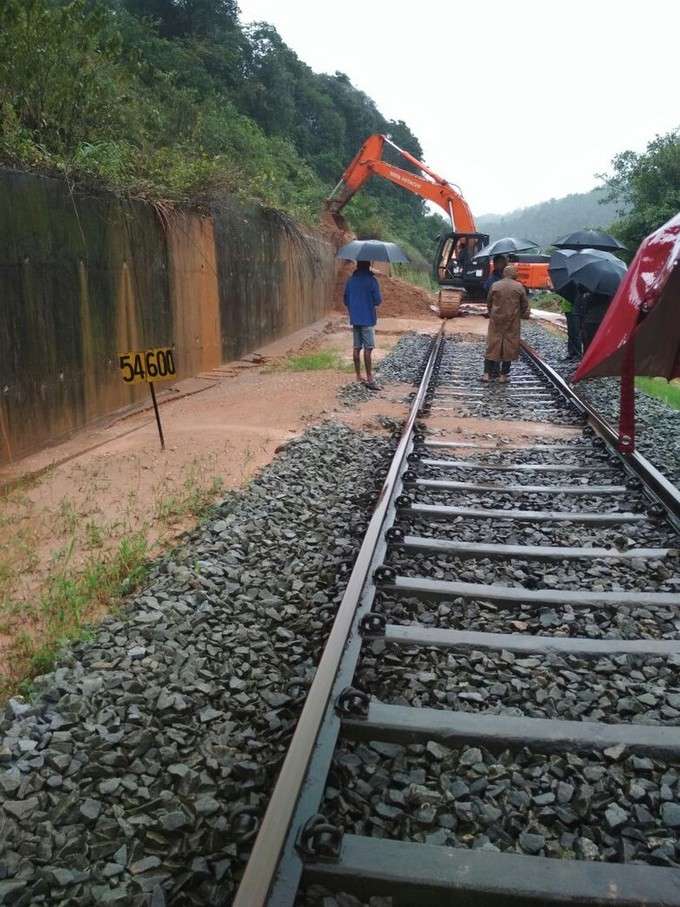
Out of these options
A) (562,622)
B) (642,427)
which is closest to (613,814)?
(562,622)

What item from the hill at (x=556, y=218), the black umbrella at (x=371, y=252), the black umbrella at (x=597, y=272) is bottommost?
the black umbrella at (x=597, y=272)

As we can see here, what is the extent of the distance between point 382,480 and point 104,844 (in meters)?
Answer: 3.96

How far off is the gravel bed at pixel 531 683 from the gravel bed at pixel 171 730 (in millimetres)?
392

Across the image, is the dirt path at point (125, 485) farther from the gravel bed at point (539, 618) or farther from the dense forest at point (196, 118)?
the dense forest at point (196, 118)

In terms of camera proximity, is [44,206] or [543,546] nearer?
[543,546]

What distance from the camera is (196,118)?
1977 cm

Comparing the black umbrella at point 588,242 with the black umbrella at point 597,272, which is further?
the black umbrella at point 588,242

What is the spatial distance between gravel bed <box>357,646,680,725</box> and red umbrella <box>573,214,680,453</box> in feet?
7.15

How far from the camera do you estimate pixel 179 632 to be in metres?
3.64

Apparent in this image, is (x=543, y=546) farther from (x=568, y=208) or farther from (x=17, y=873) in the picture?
(x=568, y=208)

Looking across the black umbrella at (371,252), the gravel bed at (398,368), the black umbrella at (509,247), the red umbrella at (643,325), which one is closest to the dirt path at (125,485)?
the gravel bed at (398,368)

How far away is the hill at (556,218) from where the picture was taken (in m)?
138

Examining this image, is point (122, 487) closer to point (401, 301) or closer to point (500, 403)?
point (500, 403)

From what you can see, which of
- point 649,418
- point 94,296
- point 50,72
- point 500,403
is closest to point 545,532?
point 649,418
